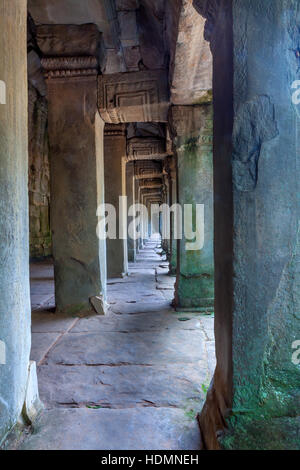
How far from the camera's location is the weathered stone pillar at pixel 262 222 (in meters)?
1.34

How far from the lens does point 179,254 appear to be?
4.41 m

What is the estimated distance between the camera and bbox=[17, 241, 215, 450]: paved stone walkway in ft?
5.67

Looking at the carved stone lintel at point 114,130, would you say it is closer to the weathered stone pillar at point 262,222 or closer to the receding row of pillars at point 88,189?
the receding row of pillars at point 88,189

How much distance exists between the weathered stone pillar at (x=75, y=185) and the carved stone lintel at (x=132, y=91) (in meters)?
0.16

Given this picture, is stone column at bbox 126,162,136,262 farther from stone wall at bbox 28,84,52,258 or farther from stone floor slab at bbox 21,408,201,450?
stone floor slab at bbox 21,408,201,450

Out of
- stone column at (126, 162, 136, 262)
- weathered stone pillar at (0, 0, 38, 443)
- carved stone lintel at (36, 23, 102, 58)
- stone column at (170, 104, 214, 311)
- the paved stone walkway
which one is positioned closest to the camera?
weathered stone pillar at (0, 0, 38, 443)

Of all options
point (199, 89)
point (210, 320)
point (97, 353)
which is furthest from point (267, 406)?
point (199, 89)

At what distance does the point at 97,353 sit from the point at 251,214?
85.5 inches

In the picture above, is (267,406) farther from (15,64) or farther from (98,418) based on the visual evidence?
(15,64)

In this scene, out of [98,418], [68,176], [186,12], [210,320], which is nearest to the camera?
[98,418]

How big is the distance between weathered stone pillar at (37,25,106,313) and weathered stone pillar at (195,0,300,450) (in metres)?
3.02

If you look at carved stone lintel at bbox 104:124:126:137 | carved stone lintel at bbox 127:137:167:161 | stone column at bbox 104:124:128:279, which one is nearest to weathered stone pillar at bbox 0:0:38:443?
stone column at bbox 104:124:128:279

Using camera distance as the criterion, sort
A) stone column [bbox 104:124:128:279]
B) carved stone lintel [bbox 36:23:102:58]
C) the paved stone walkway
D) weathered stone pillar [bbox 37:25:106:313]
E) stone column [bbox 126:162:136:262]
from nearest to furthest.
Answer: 1. the paved stone walkway
2. carved stone lintel [bbox 36:23:102:58]
3. weathered stone pillar [bbox 37:25:106:313]
4. stone column [bbox 104:124:128:279]
5. stone column [bbox 126:162:136:262]

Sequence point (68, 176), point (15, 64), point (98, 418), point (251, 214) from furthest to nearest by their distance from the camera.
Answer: point (68, 176) < point (98, 418) < point (15, 64) < point (251, 214)
